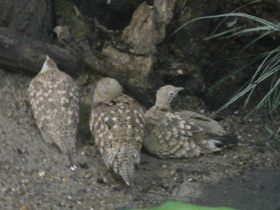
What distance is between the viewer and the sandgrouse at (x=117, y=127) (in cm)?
467

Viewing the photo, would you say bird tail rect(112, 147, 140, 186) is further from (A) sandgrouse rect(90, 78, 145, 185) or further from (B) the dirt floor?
(B) the dirt floor

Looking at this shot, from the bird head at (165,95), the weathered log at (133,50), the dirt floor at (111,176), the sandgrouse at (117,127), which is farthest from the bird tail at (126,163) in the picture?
the weathered log at (133,50)

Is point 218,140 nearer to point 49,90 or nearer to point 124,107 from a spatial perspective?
point 124,107

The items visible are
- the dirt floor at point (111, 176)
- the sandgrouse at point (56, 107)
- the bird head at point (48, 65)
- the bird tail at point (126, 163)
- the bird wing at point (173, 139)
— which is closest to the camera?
the dirt floor at point (111, 176)

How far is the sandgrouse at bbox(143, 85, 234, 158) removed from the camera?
520 centimetres

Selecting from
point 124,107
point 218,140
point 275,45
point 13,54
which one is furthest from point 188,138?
point 13,54

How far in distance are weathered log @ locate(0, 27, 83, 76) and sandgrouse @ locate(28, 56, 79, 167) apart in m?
0.28

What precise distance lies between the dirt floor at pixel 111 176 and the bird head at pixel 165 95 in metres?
0.55

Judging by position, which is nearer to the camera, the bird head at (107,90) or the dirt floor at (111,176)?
the dirt floor at (111,176)

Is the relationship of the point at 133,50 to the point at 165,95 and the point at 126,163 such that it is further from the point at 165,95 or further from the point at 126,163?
the point at 126,163

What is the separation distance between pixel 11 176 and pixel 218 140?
6.22 ft

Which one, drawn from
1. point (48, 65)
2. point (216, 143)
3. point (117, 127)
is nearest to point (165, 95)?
point (216, 143)

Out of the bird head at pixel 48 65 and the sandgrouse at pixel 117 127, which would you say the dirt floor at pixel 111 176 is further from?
the bird head at pixel 48 65

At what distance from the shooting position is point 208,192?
4660 millimetres
